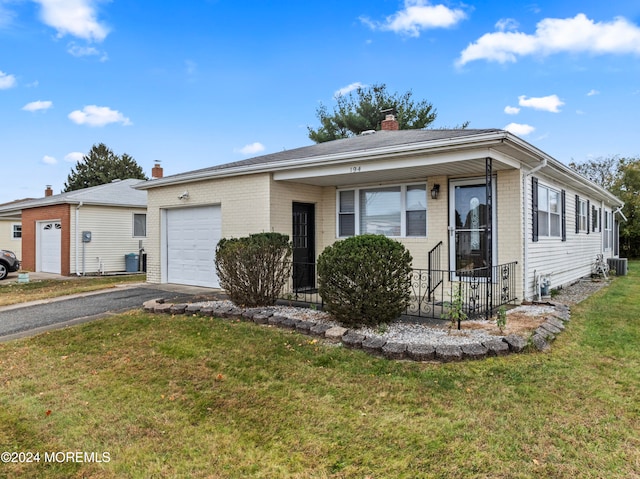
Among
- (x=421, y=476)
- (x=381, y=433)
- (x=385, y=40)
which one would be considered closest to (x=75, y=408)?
(x=381, y=433)

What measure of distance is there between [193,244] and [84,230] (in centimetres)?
751

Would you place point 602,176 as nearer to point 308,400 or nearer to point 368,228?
point 368,228

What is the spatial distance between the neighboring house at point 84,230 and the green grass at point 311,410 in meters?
11.4

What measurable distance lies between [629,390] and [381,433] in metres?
2.55

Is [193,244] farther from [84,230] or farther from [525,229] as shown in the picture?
[525,229]

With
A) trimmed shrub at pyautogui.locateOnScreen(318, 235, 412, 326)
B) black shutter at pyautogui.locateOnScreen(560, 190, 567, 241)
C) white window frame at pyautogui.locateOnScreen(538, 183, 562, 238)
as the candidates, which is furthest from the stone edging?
black shutter at pyautogui.locateOnScreen(560, 190, 567, 241)

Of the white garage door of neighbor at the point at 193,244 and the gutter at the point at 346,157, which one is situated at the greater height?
the gutter at the point at 346,157

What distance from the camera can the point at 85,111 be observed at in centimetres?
2380

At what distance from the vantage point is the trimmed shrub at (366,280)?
5520 millimetres

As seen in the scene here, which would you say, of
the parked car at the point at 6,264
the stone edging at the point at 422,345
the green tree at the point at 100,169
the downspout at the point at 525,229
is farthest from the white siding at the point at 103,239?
the green tree at the point at 100,169

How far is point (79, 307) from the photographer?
8094mm

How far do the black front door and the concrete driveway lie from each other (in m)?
2.05

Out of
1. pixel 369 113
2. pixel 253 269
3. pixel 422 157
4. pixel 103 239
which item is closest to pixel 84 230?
pixel 103 239

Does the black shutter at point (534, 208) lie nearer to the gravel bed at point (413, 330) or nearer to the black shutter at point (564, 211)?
the gravel bed at point (413, 330)
